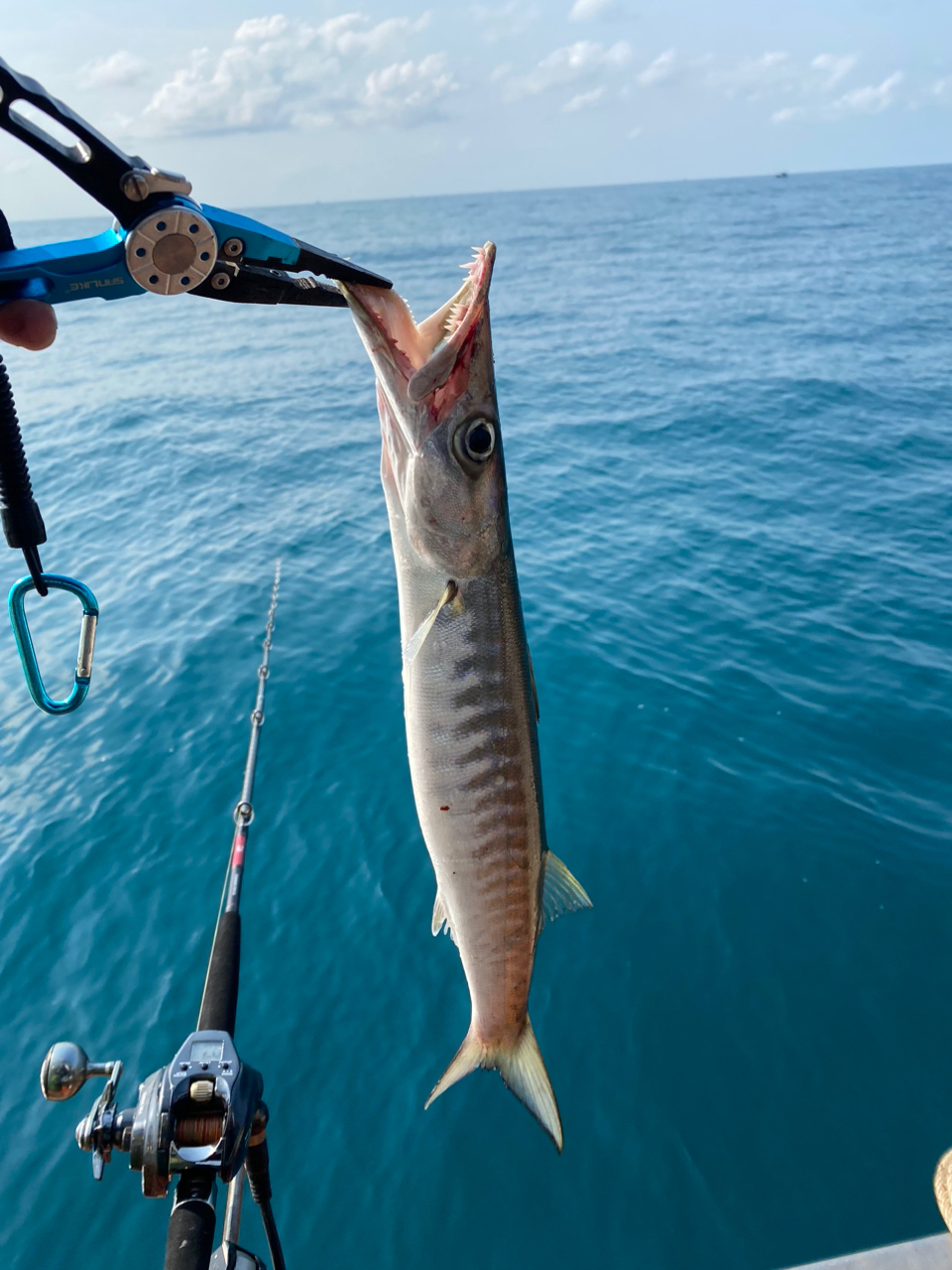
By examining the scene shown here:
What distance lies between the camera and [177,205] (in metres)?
2.03

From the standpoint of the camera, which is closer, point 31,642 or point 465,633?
point 465,633

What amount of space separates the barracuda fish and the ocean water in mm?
2616

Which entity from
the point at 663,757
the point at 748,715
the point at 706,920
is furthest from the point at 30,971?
the point at 748,715

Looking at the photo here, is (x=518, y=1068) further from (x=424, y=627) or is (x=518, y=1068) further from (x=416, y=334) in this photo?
(x=416, y=334)

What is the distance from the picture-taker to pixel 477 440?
2264mm

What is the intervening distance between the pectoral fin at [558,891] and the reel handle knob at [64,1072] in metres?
1.49

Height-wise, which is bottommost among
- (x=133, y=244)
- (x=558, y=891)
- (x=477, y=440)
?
(x=558, y=891)

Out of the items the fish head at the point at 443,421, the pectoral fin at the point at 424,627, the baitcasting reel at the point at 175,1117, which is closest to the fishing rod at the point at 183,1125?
the baitcasting reel at the point at 175,1117

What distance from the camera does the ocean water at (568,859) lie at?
460 cm

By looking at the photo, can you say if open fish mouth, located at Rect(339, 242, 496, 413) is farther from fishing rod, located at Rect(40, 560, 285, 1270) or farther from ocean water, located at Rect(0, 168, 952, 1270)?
ocean water, located at Rect(0, 168, 952, 1270)

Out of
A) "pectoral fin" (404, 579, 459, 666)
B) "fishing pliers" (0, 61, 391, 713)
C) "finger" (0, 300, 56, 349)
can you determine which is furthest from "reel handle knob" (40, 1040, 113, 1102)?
"finger" (0, 300, 56, 349)

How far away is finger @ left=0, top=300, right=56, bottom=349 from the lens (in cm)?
201

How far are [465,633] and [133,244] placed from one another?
1350 millimetres

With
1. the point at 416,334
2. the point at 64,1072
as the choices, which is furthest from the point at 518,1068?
the point at 416,334
